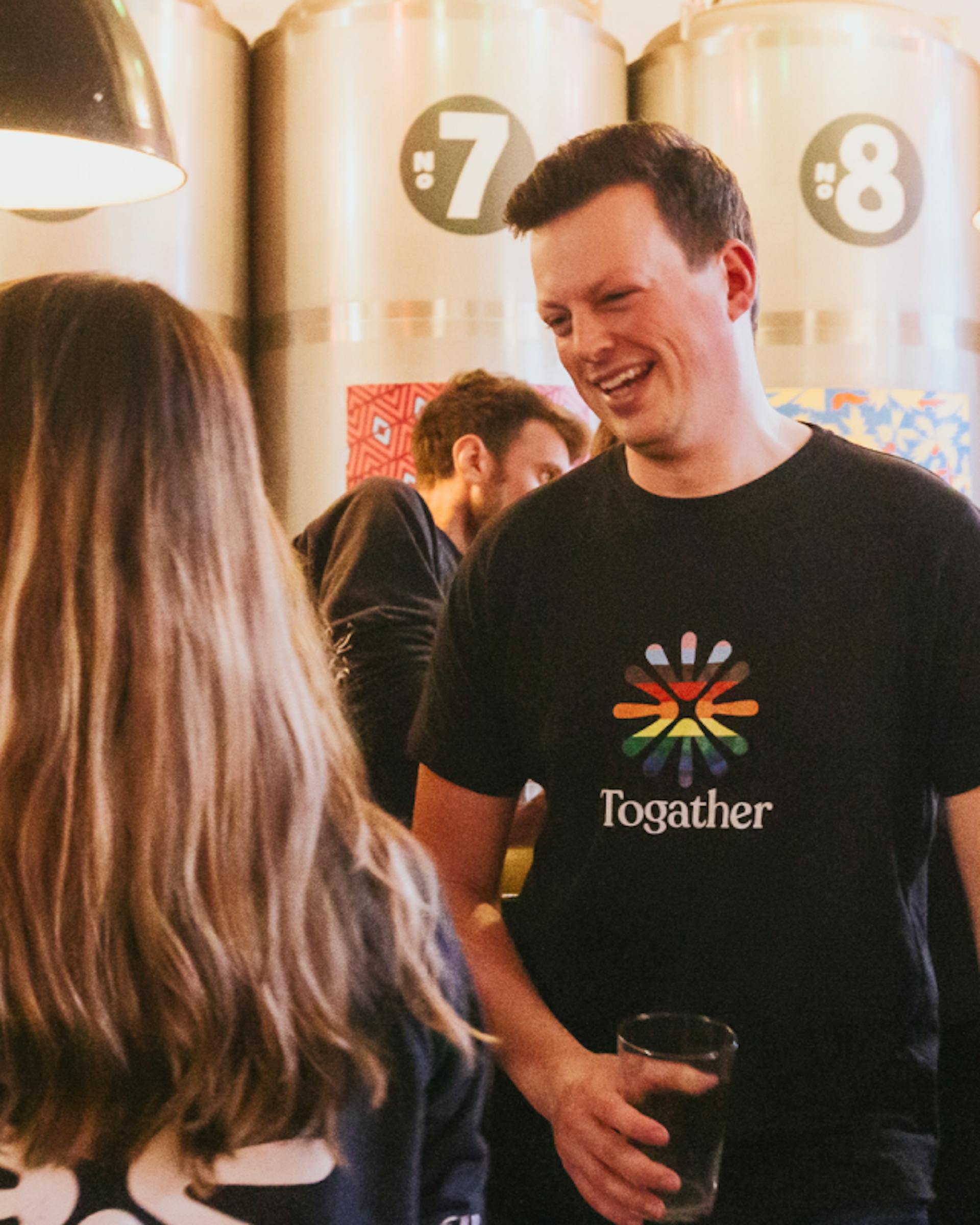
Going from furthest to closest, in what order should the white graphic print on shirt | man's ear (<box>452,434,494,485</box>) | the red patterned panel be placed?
the red patterned panel, man's ear (<box>452,434,494,485</box>), the white graphic print on shirt

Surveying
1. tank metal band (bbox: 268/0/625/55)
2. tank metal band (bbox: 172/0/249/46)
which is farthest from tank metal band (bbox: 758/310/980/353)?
tank metal band (bbox: 172/0/249/46)

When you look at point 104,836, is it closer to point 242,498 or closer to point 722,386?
point 242,498

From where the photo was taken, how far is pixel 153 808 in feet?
2.87

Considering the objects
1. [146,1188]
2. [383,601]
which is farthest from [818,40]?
[146,1188]

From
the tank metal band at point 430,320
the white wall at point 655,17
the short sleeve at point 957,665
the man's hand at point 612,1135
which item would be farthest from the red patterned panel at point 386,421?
the man's hand at point 612,1135

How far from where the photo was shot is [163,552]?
35.9 inches

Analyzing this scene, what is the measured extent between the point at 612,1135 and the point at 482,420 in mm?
1965

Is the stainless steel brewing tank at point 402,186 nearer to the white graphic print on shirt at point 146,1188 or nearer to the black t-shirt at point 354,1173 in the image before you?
the black t-shirt at point 354,1173

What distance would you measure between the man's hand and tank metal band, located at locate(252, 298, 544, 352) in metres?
2.74

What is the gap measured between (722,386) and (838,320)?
248 centimetres

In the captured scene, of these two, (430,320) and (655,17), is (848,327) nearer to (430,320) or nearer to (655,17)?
(430,320)

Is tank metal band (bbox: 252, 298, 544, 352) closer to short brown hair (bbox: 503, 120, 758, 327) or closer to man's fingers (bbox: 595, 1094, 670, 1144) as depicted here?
short brown hair (bbox: 503, 120, 758, 327)

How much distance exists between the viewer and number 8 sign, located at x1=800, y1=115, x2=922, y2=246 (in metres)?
3.77

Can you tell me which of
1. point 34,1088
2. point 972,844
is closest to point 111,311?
point 34,1088
